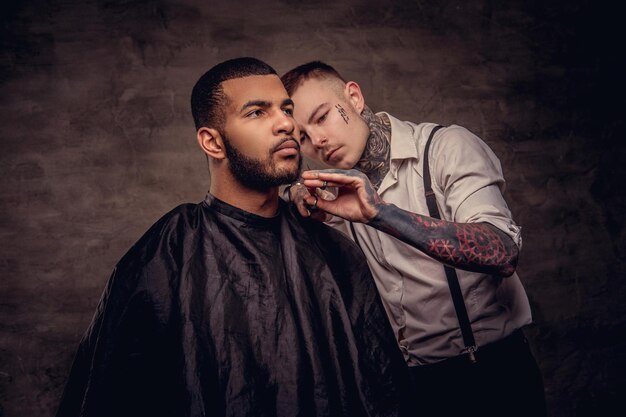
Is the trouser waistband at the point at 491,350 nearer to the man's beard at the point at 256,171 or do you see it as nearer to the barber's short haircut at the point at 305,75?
the man's beard at the point at 256,171

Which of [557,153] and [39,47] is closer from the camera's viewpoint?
[39,47]

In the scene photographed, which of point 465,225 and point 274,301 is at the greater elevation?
point 465,225

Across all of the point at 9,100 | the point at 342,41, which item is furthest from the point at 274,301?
the point at 9,100

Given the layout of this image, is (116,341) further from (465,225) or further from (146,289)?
(465,225)

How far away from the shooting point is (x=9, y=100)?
2117 millimetres

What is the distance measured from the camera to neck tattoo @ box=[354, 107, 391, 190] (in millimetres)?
1605

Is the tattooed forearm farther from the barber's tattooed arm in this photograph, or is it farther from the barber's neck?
the barber's neck

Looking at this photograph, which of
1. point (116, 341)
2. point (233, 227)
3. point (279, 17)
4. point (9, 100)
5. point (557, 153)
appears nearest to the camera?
point (116, 341)

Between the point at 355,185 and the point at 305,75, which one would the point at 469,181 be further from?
the point at 305,75

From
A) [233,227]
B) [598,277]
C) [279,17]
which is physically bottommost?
[598,277]

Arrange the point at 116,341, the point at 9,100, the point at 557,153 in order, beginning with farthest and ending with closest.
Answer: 1. the point at 557,153
2. the point at 9,100
3. the point at 116,341

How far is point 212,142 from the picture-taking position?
137cm

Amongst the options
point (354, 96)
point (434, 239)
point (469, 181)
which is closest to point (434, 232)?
point (434, 239)

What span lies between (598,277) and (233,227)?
95.0 inches
